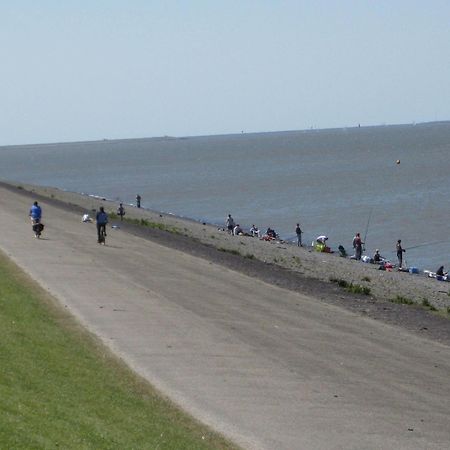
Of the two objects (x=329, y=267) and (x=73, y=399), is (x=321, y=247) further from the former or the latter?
(x=73, y=399)

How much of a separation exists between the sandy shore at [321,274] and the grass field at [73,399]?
1153cm

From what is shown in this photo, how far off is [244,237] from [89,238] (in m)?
18.4

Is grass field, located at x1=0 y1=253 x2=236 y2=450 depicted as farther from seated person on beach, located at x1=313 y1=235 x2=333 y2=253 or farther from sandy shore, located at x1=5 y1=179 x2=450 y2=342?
seated person on beach, located at x1=313 y1=235 x2=333 y2=253

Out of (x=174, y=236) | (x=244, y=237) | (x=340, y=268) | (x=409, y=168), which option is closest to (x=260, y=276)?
(x=340, y=268)

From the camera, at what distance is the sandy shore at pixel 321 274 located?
93.0ft

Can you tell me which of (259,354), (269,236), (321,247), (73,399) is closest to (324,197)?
(269,236)

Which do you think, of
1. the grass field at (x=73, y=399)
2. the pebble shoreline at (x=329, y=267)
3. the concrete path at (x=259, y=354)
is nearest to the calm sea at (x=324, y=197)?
the pebble shoreline at (x=329, y=267)

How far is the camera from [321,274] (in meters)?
38.1

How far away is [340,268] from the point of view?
138ft

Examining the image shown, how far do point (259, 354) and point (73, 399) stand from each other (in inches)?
273

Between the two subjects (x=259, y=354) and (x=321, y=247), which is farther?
(x=321, y=247)

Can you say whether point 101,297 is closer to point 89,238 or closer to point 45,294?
point 45,294

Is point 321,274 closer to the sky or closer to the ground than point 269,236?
closer to the sky

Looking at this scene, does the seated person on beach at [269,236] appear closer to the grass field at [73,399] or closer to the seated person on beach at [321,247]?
the seated person on beach at [321,247]
